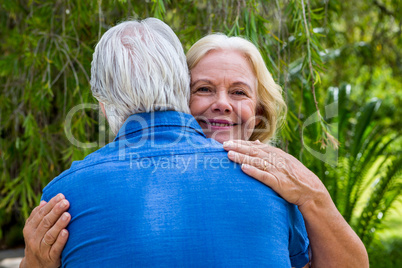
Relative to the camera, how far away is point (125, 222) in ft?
4.09

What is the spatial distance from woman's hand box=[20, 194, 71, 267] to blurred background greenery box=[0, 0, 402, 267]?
132 cm

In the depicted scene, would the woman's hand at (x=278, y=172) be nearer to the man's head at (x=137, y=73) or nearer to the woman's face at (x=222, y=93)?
the man's head at (x=137, y=73)

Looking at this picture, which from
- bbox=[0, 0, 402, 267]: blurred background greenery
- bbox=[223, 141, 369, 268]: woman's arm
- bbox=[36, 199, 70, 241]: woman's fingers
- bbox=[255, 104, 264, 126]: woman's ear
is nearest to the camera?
bbox=[36, 199, 70, 241]: woman's fingers

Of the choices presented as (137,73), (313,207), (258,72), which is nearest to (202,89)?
(258,72)

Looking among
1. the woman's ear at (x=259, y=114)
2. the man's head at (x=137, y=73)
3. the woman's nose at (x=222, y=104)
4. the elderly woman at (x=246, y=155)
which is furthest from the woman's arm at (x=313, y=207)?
the woman's ear at (x=259, y=114)

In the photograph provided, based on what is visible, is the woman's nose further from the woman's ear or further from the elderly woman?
→ the woman's ear

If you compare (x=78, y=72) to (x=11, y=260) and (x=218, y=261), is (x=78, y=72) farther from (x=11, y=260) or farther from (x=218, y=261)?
(x=11, y=260)

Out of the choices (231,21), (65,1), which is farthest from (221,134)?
(65,1)

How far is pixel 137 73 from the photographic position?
1.42 metres

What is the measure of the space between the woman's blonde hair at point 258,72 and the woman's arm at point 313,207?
23.8 inches

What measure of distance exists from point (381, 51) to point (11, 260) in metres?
5.87

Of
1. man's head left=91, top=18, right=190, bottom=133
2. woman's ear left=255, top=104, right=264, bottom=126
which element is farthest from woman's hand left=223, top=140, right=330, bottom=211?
woman's ear left=255, top=104, right=264, bottom=126

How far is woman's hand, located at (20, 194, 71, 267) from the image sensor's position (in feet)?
4.44

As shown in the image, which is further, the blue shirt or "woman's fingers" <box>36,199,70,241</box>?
"woman's fingers" <box>36,199,70,241</box>
